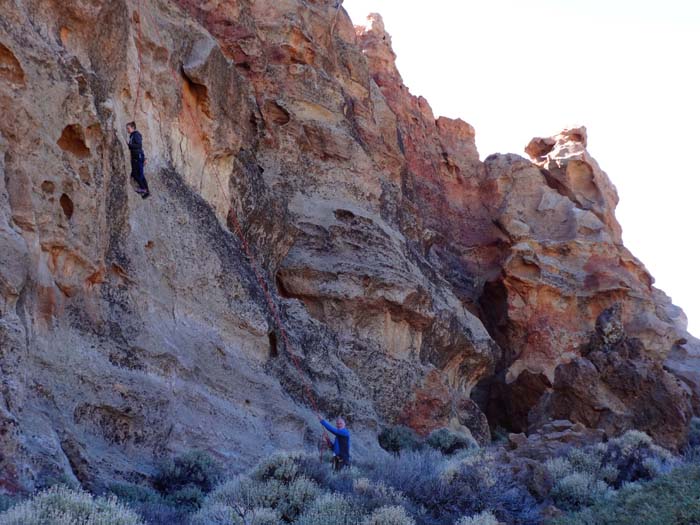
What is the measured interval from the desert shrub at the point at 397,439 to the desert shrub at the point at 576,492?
683 centimetres

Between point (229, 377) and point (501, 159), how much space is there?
3183cm

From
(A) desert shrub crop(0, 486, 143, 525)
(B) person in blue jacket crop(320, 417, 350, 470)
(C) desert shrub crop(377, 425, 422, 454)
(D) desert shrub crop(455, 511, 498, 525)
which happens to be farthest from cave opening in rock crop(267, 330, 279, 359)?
(A) desert shrub crop(0, 486, 143, 525)

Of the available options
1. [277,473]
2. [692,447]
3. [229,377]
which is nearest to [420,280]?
[692,447]

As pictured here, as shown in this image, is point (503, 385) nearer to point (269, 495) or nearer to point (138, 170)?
point (138, 170)

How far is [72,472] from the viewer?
30.5 ft

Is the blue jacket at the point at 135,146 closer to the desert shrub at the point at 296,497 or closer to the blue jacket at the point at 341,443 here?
the blue jacket at the point at 341,443

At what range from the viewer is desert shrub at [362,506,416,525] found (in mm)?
8914

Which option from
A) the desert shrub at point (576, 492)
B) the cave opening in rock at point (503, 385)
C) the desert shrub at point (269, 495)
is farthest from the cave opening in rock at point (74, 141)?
the cave opening in rock at point (503, 385)

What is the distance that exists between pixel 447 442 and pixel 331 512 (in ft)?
36.9

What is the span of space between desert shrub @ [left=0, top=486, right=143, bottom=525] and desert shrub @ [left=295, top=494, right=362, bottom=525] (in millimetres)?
2022

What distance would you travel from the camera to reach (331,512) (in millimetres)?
9289

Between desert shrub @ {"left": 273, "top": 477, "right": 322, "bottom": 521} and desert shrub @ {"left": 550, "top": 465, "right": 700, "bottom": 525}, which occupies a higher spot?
desert shrub @ {"left": 550, "top": 465, "right": 700, "bottom": 525}

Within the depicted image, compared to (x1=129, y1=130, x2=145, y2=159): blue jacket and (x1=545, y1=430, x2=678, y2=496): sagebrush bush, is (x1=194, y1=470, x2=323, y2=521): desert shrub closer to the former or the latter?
(x1=545, y1=430, x2=678, y2=496): sagebrush bush

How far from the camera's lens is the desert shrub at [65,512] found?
270 inches
